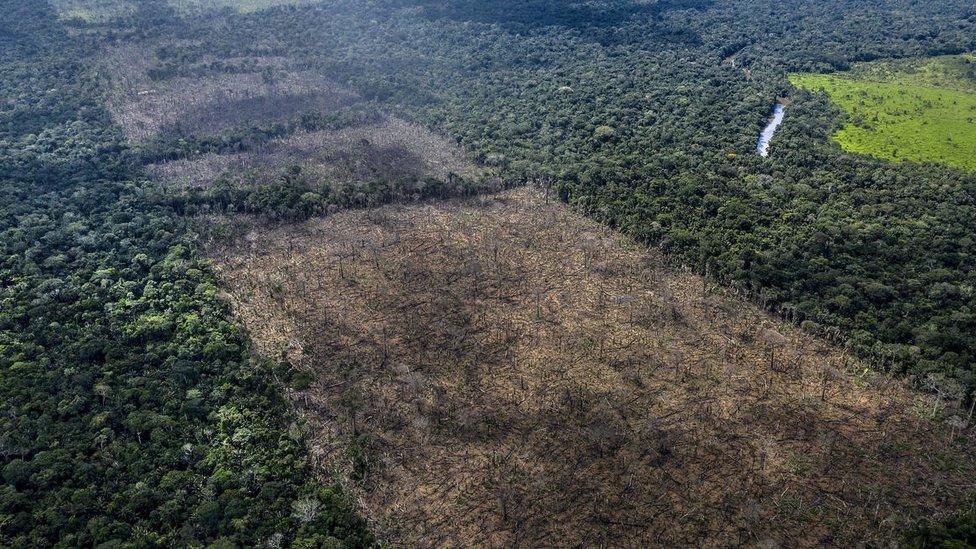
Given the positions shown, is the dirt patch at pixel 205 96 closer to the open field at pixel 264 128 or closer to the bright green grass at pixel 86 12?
the open field at pixel 264 128

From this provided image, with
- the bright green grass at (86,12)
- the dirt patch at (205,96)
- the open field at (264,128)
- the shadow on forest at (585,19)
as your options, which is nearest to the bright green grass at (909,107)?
the shadow on forest at (585,19)

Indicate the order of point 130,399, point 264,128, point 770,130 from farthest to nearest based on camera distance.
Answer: point 264,128, point 770,130, point 130,399

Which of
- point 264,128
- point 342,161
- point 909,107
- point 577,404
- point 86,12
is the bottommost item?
point 577,404

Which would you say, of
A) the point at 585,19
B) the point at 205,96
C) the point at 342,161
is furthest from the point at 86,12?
the point at 585,19

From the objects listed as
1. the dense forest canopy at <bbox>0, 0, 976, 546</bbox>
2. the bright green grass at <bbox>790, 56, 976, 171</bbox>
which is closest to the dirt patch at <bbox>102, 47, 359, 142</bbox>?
the dense forest canopy at <bbox>0, 0, 976, 546</bbox>

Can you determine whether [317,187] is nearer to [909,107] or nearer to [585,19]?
[909,107]
